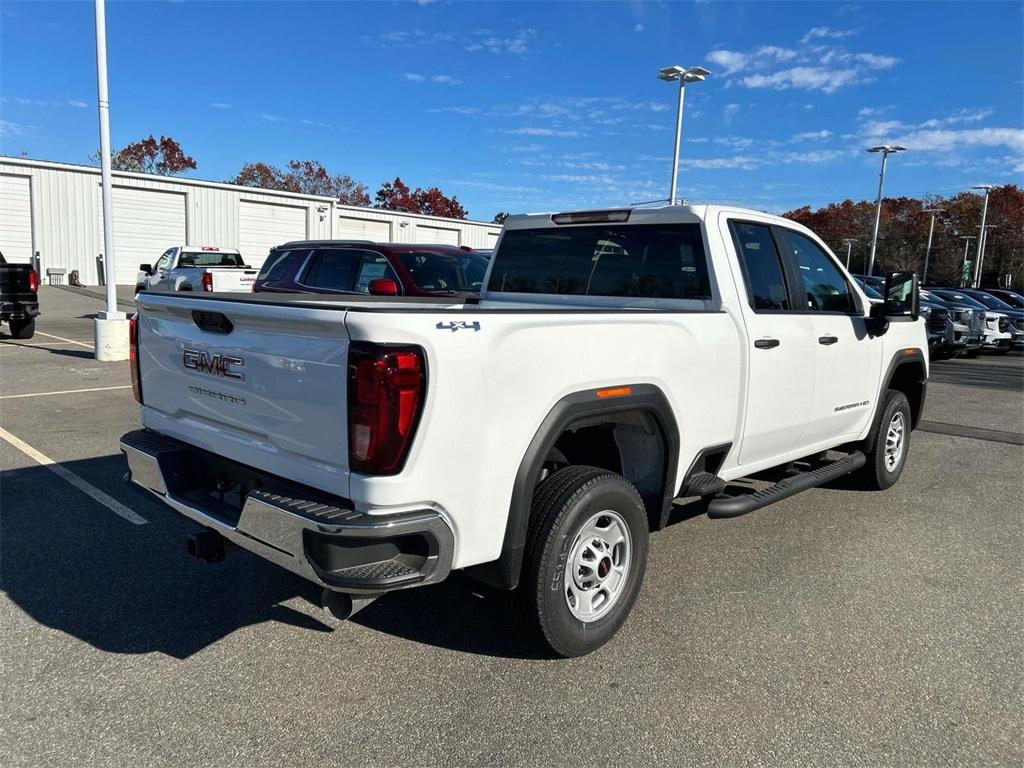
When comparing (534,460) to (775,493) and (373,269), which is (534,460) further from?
(373,269)

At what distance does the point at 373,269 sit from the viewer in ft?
31.6

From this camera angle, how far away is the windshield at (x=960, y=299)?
1909 cm

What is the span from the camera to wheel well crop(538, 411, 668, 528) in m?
3.55

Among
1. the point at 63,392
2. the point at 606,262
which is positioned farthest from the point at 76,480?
the point at 63,392

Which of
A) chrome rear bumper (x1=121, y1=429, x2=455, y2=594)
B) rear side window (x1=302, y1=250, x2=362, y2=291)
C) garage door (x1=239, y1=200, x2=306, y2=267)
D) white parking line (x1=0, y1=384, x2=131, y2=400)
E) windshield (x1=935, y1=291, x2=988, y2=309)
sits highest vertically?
garage door (x1=239, y1=200, x2=306, y2=267)

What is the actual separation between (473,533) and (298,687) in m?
1.02

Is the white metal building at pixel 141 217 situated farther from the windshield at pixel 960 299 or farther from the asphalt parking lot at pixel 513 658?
the asphalt parking lot at pixel 513 658

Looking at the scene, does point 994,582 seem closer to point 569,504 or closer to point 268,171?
point 569,504

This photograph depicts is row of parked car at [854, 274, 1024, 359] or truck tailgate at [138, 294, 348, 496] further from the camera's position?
row of parked car at [854, 274, 1024, 359]

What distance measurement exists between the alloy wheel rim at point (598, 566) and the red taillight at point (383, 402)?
0.99 metres

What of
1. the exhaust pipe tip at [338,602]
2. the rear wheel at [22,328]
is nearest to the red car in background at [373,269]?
the exhaust pipe tip at [338,602]

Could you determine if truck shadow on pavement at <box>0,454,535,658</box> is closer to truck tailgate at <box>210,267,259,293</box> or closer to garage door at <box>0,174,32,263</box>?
truck tailgate at <box>210,267,259,293</box>

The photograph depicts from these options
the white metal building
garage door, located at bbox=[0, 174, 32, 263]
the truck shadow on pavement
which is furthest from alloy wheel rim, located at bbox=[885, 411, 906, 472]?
garage door, located at bbox=[0, 174, 32, 263]

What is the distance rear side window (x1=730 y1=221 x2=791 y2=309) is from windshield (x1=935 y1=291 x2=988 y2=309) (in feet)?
56.6
